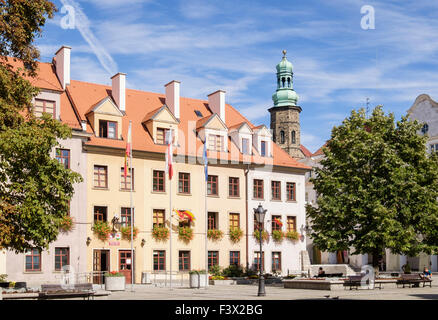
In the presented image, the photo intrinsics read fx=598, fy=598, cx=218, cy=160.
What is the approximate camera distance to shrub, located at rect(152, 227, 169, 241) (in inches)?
1715

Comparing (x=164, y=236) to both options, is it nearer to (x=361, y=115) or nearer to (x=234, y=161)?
(x=234, y=161)

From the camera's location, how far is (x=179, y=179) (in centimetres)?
4588

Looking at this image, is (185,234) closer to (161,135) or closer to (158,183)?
(158,183)

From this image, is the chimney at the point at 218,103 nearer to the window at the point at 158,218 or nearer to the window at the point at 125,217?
the window at the point at 158,218

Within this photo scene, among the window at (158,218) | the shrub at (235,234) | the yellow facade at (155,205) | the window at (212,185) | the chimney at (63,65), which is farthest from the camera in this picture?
the shrub at (235,234)

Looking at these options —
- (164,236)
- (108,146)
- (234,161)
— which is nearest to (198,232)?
(164,236)

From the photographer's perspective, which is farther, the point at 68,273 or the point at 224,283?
the point at 224,283

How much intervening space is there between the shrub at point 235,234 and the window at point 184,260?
409 cm

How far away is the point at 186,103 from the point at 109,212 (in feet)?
45.2

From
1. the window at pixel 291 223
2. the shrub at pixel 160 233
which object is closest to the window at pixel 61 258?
the shrub at pixel 160 233

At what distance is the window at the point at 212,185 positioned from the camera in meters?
47.3

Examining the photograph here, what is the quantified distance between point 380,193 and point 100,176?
62.8ft

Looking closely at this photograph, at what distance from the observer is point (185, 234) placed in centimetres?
4509

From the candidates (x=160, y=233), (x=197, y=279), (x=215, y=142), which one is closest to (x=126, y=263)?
(x=160, y=233)
